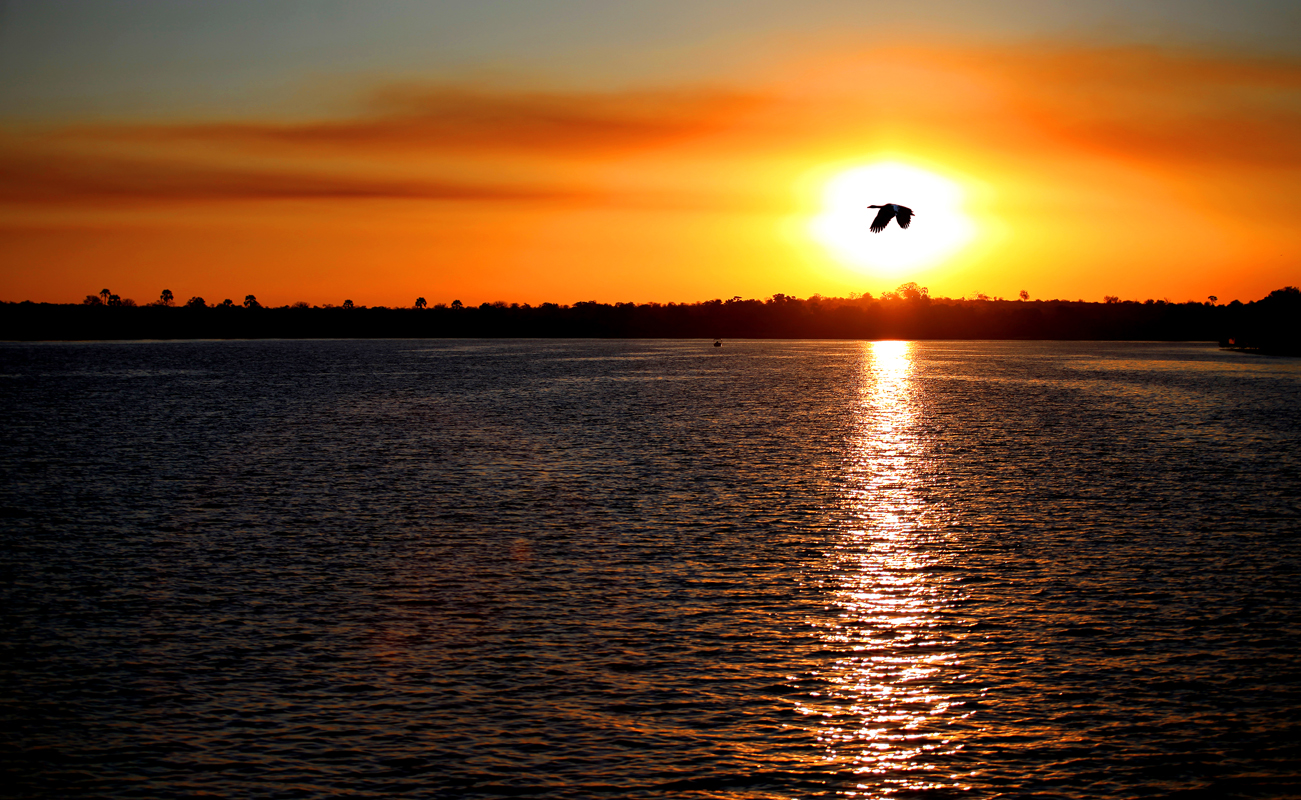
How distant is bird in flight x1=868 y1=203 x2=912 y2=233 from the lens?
30.3 metres

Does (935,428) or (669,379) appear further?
(669,379)

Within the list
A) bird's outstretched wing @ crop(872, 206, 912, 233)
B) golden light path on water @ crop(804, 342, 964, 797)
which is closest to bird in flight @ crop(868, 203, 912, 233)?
bird's outstretched wing @ crop(872, 206, 912, 233)

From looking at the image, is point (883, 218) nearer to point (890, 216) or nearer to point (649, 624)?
point (890, 216)

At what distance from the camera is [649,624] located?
25531 mm

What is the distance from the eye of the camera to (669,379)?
15262 cm

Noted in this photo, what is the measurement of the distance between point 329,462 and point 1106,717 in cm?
4713

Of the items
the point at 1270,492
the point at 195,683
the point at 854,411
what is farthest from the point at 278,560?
the point at 854,411

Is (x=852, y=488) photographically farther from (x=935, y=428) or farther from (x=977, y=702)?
(x=935, y=428)

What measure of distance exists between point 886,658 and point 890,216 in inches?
547

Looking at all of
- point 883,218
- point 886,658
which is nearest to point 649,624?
point 886,658

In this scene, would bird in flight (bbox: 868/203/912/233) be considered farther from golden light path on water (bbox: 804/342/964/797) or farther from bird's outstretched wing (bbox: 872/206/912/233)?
golden light path on water (bbox: 804/342/964/797)

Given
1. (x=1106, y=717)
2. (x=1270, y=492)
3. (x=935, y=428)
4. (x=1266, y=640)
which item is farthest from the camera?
(x=935, y=428)

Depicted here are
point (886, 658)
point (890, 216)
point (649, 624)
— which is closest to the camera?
point (886, 658)

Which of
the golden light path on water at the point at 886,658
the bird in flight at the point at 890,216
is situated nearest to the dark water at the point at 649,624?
the golden light path on water at the point at 886,658
